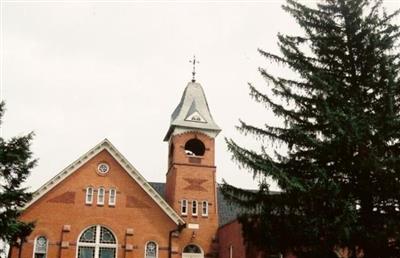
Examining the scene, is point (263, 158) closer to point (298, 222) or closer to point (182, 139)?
point (298, 222)

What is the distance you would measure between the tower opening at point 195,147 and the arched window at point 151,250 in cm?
891

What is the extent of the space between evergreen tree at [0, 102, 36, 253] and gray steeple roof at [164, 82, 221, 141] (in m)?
18.3

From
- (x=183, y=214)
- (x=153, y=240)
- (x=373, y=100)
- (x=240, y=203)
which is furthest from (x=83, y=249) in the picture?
(x=373, y=100)

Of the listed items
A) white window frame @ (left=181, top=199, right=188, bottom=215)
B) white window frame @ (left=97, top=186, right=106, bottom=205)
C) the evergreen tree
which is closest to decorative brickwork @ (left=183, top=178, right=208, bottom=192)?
white window frame @ (left=181, top=199, right=188, bottom=215)

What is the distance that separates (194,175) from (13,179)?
732 inches

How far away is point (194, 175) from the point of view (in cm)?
3953

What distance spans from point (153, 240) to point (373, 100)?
73.8 ft

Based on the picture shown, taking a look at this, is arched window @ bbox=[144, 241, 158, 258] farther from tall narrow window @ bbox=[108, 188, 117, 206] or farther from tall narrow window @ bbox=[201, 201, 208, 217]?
tall narrow window @ bbox=[201, 201, 208, 217]

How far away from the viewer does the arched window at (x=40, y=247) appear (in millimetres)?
32125

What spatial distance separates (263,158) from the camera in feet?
48.6

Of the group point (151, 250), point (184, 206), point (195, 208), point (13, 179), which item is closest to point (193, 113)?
point (184, 206)

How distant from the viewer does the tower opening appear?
134 ft

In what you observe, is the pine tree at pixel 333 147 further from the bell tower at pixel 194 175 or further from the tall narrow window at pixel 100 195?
the bell tower at pixel 194 175

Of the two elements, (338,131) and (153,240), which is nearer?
(338,131)
